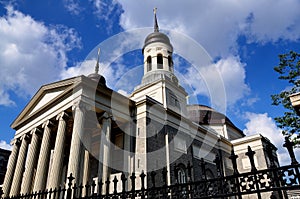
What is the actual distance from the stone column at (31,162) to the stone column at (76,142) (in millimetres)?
5384

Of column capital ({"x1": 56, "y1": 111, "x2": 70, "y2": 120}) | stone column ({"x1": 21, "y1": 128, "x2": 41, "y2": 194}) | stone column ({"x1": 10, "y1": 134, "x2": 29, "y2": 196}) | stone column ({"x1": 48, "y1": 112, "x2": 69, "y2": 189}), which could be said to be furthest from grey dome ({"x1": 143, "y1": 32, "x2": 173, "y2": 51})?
stone column ({"x1": 10, "y1": 134, "x2": 29, "y2": 196})

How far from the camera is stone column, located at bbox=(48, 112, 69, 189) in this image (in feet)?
49.0

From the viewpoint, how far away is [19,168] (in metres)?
19.9

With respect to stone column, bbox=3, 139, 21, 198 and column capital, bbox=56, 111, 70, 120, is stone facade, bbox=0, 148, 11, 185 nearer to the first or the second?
stone column, bbox=3, 139, 21, 198

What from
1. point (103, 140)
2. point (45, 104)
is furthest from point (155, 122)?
point (45, 104)

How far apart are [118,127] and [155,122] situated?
3.08 meters

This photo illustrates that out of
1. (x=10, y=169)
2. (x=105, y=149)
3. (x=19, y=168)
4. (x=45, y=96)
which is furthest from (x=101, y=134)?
(x=10, y=169)

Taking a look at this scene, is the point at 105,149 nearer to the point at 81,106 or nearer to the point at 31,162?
the point at 81,106

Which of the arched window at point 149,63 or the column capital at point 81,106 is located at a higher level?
the arched window at point 149,63

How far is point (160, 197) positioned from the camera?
4367 millimetres

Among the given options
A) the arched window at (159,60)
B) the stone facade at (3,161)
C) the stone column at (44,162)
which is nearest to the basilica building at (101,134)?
the stone column at (44,162)

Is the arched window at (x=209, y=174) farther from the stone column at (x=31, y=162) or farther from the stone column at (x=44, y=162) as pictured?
the stone column at (x=31, y=162)

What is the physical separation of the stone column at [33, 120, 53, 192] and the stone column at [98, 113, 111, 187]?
4152 mm

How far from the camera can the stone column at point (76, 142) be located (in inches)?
575
